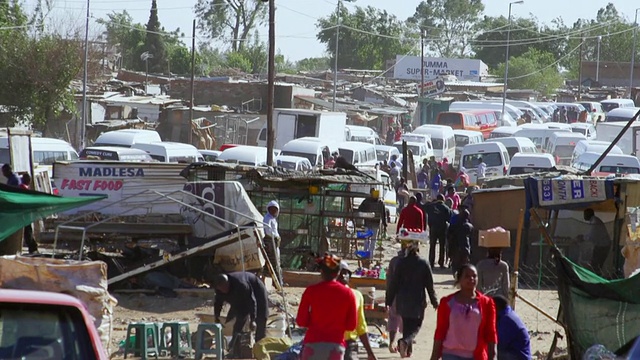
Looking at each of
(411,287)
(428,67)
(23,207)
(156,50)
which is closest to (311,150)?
(411,287)

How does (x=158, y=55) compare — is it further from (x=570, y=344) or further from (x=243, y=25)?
(x=570, y=344)

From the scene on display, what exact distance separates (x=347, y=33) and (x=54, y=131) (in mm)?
70120

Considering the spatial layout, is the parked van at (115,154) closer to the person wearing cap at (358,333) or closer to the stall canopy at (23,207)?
the stall canopy at (23,207)

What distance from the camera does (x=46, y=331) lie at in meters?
5.20

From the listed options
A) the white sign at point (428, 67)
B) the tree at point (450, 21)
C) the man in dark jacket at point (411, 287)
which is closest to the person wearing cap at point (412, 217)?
the man in dark jacket at point (411, 287)

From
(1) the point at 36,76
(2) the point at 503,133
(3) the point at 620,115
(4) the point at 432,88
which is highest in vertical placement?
(4) the point at 432,88

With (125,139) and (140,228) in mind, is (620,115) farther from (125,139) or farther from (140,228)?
(140,228)

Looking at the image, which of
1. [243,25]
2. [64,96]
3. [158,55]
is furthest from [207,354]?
[243,25]

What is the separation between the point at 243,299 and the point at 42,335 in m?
7.16

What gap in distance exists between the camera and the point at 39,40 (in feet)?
145

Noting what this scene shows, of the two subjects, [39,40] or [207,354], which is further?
[39,40]

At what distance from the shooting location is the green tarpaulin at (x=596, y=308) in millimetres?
10469

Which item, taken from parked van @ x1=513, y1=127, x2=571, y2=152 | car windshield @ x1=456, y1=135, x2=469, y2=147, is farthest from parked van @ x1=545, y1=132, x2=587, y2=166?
car windshield @ x1=456, y1=135, x2=469, y2=147

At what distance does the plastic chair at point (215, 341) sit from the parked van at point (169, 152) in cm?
1737
